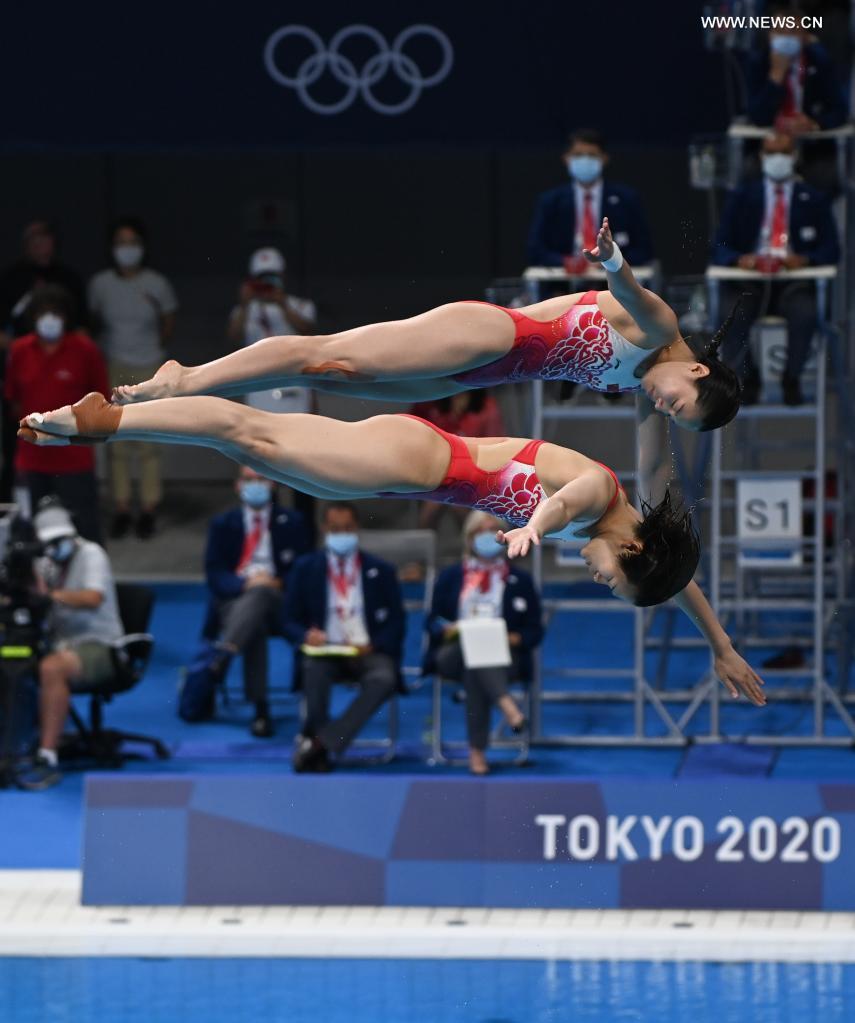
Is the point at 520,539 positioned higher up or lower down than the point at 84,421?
lower down

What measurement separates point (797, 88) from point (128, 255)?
4975 mm

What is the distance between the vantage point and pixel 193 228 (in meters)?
18.0

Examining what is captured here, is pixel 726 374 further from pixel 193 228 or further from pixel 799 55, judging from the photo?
pixel 193 228

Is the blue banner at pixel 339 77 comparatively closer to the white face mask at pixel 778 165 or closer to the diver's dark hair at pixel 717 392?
the white face mask at pixel 778 165

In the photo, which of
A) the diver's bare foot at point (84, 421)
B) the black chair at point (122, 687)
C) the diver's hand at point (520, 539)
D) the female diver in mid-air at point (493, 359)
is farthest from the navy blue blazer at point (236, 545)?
the diver's hand at point (520, 539)

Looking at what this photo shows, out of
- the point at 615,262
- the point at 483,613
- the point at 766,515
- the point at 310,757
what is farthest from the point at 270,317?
the point at 615,262

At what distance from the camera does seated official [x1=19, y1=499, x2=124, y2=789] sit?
474 inches

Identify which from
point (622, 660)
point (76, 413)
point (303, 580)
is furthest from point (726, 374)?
point (622, 660)

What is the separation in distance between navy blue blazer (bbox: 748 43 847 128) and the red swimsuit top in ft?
19.2

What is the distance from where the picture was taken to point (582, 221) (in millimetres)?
11750

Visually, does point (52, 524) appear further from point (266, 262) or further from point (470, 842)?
point (470, 842)

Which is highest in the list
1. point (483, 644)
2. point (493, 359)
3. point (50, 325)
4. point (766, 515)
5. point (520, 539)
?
point (50, 325)

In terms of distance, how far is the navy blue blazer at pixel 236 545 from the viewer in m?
12.7

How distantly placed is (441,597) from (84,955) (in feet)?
10.4
